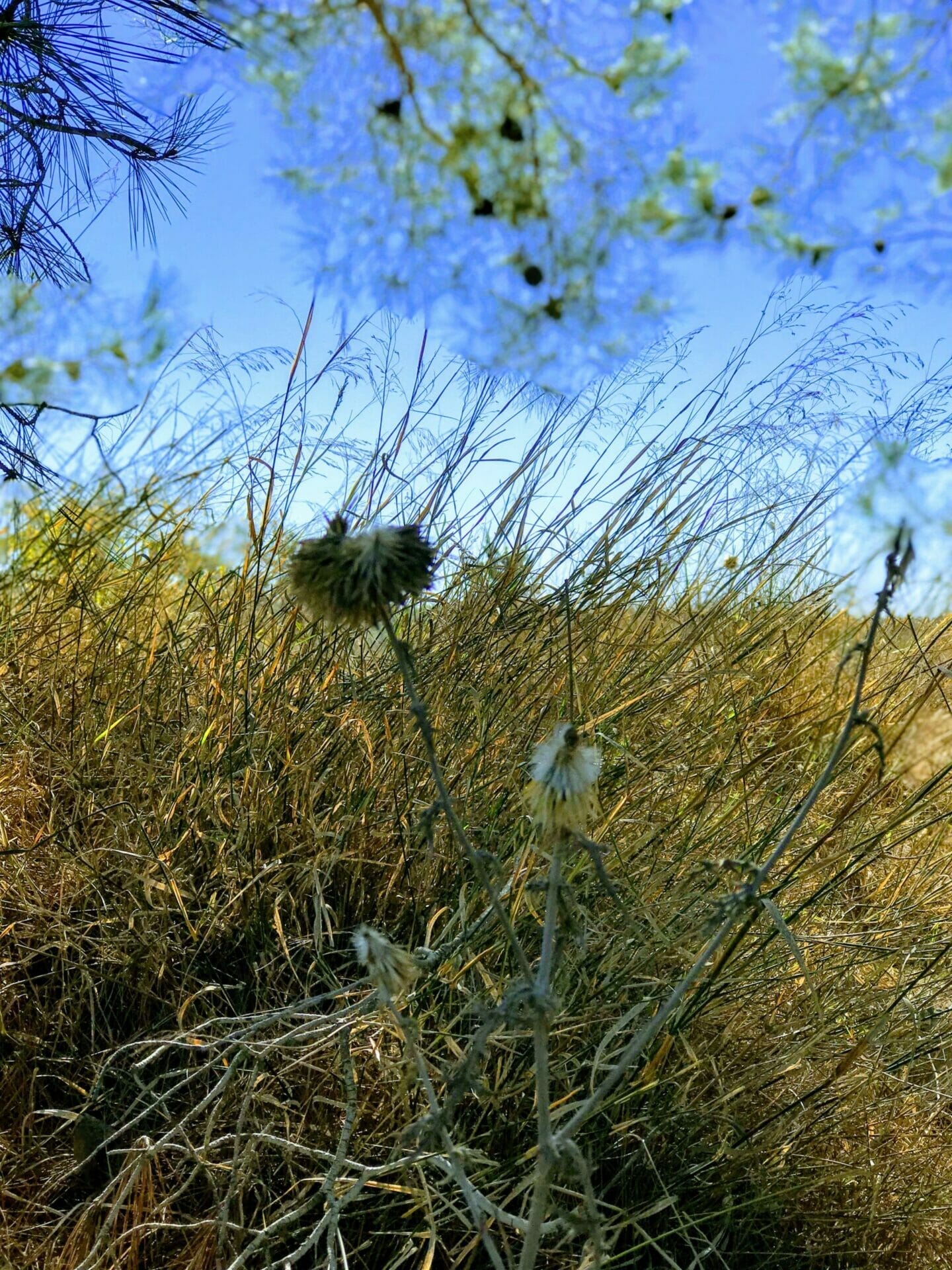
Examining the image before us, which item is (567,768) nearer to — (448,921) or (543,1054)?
(543,1054)

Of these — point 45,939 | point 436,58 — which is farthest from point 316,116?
point 45,939

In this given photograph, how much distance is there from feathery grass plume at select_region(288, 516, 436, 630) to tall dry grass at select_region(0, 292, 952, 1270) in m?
0.24

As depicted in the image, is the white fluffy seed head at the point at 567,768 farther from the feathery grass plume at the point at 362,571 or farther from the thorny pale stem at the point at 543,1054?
the feathery grass plume at the point at 362,571

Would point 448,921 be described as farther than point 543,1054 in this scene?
Yes

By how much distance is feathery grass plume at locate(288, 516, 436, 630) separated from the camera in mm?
654

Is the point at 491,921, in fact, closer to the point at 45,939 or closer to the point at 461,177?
the point at 45,939

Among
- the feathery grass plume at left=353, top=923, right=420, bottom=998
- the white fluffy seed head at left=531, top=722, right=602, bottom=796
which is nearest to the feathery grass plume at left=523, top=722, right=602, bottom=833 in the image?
the white fluffy seed head at left=531, top=722, right=602, bottom=796

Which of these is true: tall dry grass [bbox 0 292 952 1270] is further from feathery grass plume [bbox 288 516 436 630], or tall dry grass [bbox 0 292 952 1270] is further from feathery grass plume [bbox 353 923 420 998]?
feathery grass plume [bbox 288 516 436 630]

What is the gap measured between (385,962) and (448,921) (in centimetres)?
52

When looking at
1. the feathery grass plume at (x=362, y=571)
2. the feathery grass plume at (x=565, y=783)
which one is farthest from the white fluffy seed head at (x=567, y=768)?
the feathery grass plume at (x=362, y=571)

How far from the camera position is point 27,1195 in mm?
1055

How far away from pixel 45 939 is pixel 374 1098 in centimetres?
48

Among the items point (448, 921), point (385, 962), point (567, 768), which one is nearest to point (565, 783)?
point (567, 768)

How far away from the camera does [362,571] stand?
2.15 feet
